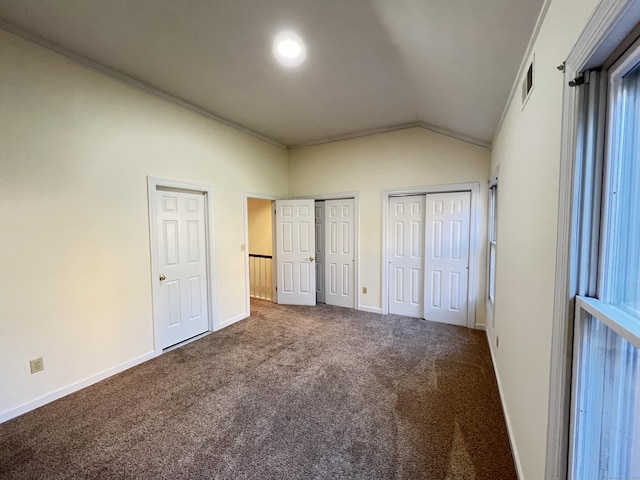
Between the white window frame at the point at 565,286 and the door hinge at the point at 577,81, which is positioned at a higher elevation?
the door hinge at the point at 577,81

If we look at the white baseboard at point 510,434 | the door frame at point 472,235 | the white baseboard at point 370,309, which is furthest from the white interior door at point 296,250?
the white baseboard at point 510,434

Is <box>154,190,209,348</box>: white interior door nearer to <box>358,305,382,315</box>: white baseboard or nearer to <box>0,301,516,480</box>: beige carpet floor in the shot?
<box>0,301,516,480</box>: beige carpet floor

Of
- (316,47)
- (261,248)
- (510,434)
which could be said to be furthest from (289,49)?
(261,248)

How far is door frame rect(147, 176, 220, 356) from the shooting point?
2955 millimetres

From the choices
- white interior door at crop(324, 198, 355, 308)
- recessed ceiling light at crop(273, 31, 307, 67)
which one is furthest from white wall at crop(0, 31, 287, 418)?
white interior door at crop(324, 198, 355, 308)

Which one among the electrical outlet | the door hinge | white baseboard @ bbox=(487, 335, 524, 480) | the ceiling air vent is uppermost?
the ceiling air vent

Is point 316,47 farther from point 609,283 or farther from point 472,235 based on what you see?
point 472,235

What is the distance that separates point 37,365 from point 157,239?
1.40m

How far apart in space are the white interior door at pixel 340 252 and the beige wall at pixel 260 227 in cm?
133

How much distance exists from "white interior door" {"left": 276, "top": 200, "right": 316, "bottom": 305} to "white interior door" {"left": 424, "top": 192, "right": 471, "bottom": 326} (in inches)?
73.3

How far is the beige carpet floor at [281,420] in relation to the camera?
1.63 metres

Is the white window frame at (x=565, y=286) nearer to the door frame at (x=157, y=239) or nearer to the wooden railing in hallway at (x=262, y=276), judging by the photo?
the door frame at (x=157, y=239)

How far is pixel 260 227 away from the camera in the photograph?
5.55 m

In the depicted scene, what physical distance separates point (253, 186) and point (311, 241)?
4.29ft
